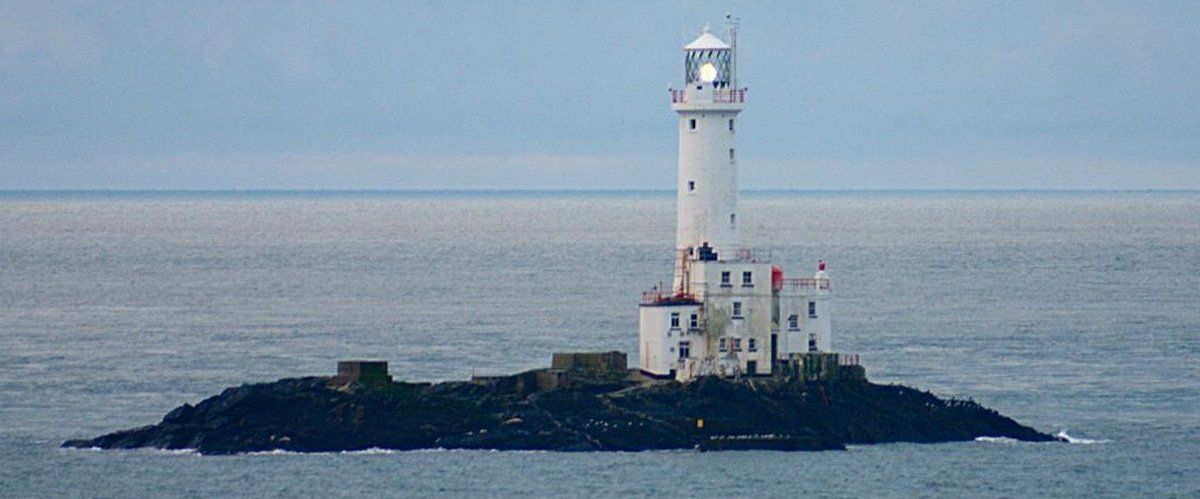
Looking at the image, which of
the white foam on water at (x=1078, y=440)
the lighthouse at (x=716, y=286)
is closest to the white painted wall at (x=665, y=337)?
the lighthouse at (x=716, y=286)

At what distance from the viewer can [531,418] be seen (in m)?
59.0

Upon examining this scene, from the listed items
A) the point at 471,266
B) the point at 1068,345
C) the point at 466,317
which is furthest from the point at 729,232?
the point at 471,266

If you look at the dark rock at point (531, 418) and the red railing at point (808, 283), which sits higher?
the red railing at point (808, 283)

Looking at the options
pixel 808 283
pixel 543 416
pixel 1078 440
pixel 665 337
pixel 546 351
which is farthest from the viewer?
pixel 546 351

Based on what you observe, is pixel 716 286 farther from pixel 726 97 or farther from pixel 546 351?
pixel 546 351

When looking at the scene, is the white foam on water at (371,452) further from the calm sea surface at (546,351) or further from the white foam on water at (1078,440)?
the white foam on water at (1078,440)

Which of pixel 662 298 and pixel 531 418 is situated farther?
pixel 662 298

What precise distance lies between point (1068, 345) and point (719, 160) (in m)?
25.9

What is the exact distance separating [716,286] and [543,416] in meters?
5.47

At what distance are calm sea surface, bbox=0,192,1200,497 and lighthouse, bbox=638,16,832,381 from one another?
3789 millimetres

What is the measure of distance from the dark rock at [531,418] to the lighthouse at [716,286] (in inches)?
67.8

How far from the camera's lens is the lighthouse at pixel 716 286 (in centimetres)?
6141

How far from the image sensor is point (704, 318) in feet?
202

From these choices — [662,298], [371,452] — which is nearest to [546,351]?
[662,298]
